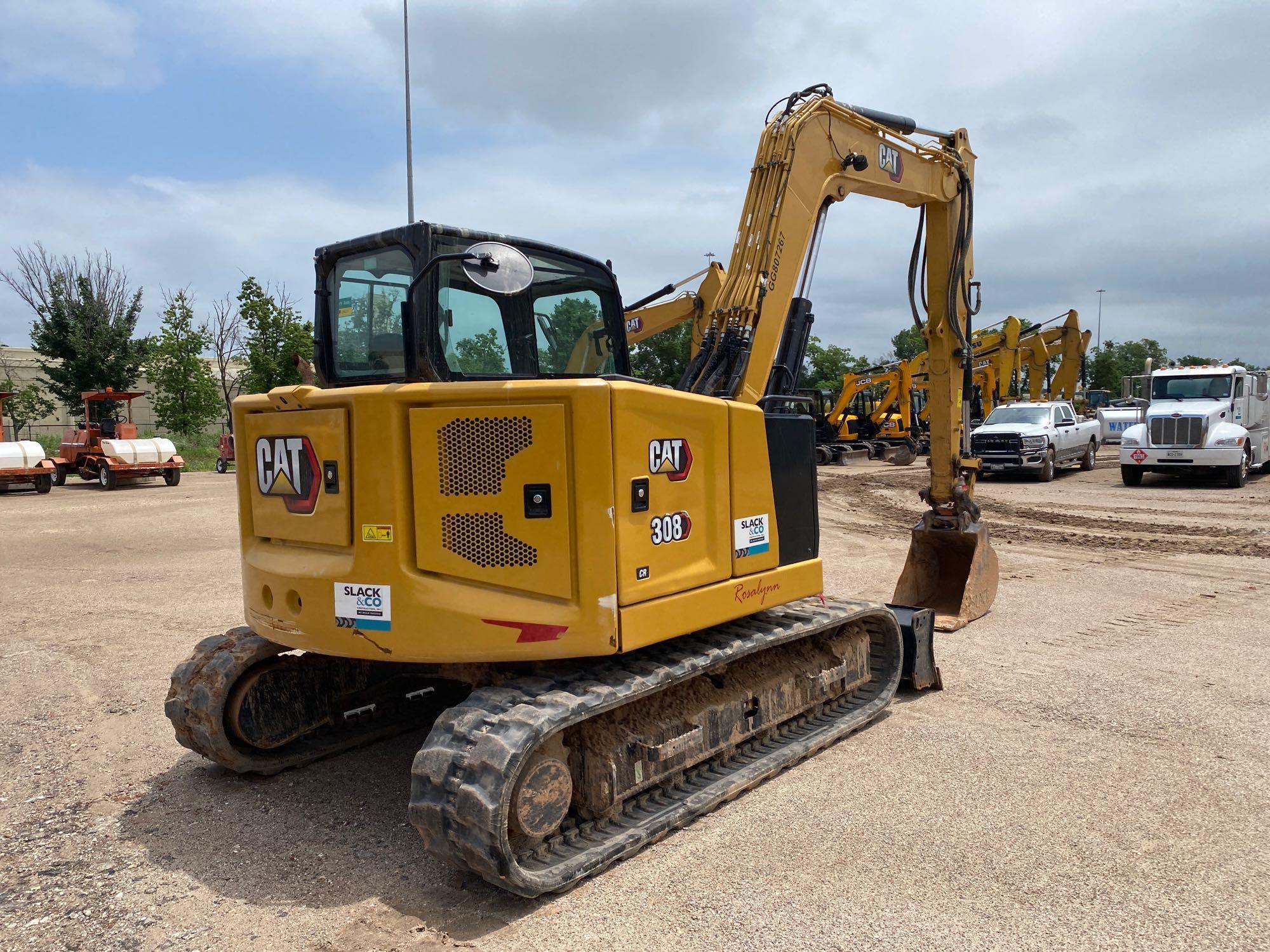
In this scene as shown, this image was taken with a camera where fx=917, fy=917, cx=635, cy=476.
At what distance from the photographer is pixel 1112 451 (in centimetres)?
3269

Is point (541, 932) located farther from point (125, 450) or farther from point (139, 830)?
point (125, 450)

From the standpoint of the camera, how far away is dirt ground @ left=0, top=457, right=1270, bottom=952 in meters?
3.47

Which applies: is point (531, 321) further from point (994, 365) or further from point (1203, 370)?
point (994, 365)

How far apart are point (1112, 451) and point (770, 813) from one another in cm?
3274

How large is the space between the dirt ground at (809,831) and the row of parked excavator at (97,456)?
18417mm

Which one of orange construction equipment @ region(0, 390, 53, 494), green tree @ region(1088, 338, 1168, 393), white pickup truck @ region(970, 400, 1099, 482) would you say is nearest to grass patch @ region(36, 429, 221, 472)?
orange construction equipment @ region(0, 390, 53, 494)

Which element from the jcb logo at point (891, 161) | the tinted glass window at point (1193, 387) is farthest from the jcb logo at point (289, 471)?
the tinted glass window at point (1193, 387)

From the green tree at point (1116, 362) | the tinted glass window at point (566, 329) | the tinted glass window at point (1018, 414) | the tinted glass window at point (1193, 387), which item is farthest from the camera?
the green tree at point (1116, 362)

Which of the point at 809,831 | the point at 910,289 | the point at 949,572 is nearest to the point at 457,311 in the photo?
the point at 809,831

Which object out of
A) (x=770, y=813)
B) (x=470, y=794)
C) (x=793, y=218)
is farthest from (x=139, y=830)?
(x=793, y=218)

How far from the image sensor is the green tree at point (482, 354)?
13.9ft

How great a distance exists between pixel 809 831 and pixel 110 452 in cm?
2512

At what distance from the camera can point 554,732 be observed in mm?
3842

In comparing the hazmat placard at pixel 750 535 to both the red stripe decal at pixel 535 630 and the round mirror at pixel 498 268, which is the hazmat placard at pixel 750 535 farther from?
the round mirror at pixel 498 268
